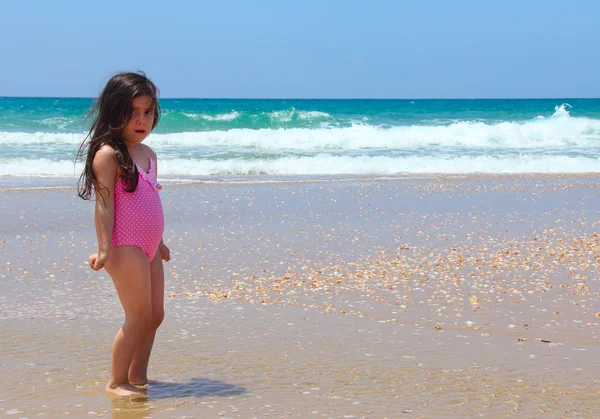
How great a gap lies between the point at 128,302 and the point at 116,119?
83 centimetres

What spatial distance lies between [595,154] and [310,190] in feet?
47.7

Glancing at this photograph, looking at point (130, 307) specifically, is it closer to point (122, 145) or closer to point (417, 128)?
point (122, 145)

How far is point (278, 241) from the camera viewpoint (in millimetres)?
8375

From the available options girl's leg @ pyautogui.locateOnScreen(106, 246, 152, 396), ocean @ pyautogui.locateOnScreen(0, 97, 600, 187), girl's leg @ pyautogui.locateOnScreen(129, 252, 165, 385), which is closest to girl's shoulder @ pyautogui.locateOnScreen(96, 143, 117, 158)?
girl's leg @ pyautogui.locateOnScreen(106, 246, 152, 396)

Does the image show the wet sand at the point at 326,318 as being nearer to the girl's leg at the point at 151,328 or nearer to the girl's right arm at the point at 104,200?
the girl's leg at the point at 151,328

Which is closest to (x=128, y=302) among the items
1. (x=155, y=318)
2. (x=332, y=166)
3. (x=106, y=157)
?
(x=155, y=318)

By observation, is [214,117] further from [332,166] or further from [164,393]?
[164,393]

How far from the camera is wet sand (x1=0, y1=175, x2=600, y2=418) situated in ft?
12.4

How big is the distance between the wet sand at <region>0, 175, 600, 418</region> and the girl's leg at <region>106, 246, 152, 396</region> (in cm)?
13

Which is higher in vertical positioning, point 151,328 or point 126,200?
point 126,200

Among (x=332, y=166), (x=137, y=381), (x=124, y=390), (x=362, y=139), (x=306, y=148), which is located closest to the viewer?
(x=124, y=390)

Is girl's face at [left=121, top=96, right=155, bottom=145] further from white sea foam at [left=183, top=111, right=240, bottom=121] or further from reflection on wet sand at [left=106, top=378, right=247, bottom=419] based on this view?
white sea foam at [left=183, top=111, right=240, bottom=121]

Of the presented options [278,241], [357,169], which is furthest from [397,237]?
[357,169]

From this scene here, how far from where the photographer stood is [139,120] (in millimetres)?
3695
